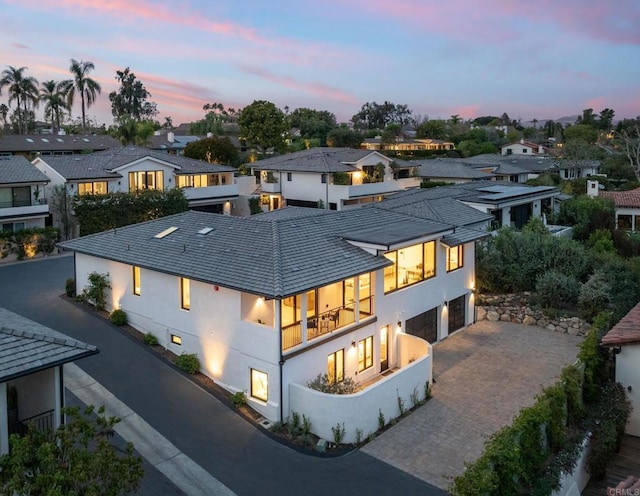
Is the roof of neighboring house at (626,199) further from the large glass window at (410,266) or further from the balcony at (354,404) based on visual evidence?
the balcony at (354,404)

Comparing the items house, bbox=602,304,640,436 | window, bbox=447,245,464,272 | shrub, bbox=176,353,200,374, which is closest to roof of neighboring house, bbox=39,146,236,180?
shrub, bbox=176,353,200,374

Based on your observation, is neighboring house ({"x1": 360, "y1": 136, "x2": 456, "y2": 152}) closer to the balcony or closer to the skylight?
the skylight

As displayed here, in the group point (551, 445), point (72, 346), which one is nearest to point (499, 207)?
point (551, 445)

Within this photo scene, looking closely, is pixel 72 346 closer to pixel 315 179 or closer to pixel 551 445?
pixel 551 445

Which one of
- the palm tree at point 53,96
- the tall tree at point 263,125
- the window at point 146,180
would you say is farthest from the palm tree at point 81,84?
the window at point 146,180

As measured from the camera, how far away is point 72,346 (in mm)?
12188

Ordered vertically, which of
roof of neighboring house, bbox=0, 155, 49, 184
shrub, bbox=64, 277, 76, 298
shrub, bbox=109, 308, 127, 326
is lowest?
shrub, bbox=109, 308, 127, 326

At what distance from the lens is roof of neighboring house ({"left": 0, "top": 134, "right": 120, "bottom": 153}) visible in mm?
63125

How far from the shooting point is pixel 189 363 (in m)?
19.0

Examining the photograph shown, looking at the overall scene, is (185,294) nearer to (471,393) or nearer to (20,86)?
(471,393)

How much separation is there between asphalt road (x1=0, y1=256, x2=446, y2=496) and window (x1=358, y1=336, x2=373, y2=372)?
430 centimetres

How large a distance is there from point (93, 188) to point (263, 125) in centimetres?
3564

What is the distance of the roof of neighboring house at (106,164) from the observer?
39.5 meters

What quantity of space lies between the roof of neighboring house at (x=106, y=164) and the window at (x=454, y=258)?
2517 cm
